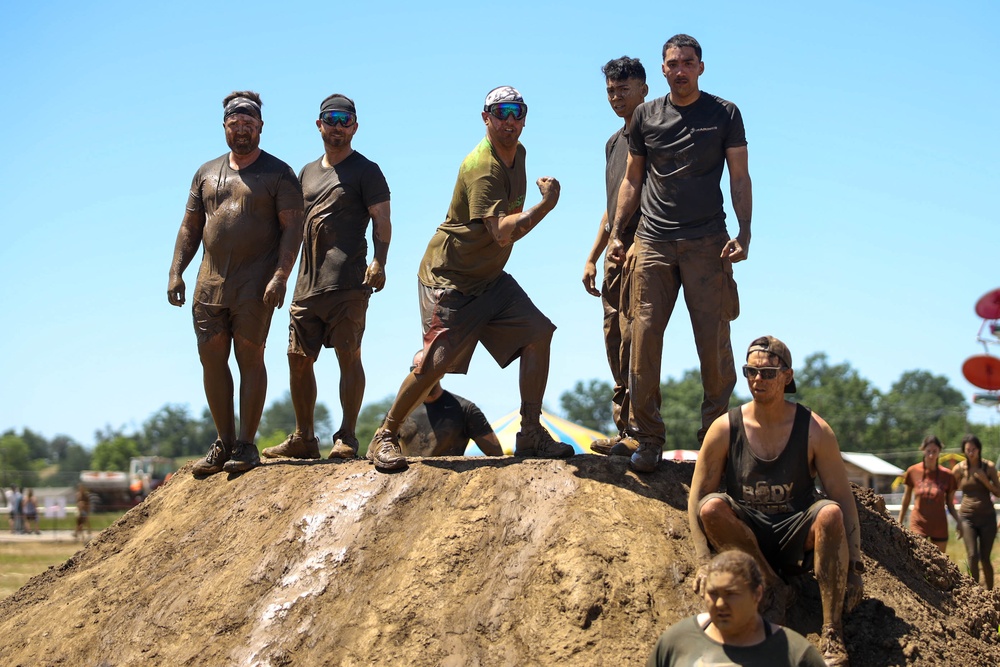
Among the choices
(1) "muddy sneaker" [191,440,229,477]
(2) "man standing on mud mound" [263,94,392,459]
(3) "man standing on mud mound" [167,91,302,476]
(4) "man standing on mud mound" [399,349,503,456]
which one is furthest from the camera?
(4) "man standing on mud mound" [399,349,503,456]

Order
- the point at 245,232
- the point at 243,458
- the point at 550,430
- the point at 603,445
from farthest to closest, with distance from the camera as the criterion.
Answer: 1. the point at 550,430
2. the point at 243,458
3. the point at 245,232
4. the point at 603,445

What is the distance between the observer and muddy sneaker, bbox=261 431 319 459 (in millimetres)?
8633

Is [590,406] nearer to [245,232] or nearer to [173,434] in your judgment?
[173,434]

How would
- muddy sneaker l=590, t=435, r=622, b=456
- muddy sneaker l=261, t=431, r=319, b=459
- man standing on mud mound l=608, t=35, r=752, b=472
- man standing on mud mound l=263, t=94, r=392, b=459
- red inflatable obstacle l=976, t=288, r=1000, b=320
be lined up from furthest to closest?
1. red inflatable obstacle l=976, t=288, r=1000, b=320
2. muddy sneaker l=261, t=431, r=319, b=459
3. man standing on mud mound l=263, t=94, r=392, b=459
4. muddy sneaker l=590, t=435, r=622, b=456
5. man standing on mud mound l=608, t=35, r=752, b=472

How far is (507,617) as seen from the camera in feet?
19.3

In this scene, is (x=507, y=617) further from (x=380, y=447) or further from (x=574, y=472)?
(x=380, y=447)

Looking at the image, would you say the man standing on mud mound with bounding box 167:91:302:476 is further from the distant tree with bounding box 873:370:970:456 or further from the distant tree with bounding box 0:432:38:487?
the distant tree with bounding box 0:432:38:487

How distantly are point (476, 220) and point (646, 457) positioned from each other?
1812 millimetres

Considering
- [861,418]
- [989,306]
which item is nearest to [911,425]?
[861,418]

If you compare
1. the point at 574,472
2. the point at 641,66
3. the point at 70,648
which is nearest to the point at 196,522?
the point at 70,648

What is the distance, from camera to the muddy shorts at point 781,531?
5355 mm

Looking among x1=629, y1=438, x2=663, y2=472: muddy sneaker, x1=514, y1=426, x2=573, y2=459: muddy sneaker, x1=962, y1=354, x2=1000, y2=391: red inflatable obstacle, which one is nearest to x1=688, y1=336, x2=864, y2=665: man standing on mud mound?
x1=629, y1=438, x2=663, y2=472: muddy sneaker

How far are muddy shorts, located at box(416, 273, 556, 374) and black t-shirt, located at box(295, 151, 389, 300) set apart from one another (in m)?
1.16

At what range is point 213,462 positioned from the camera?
330 inches
